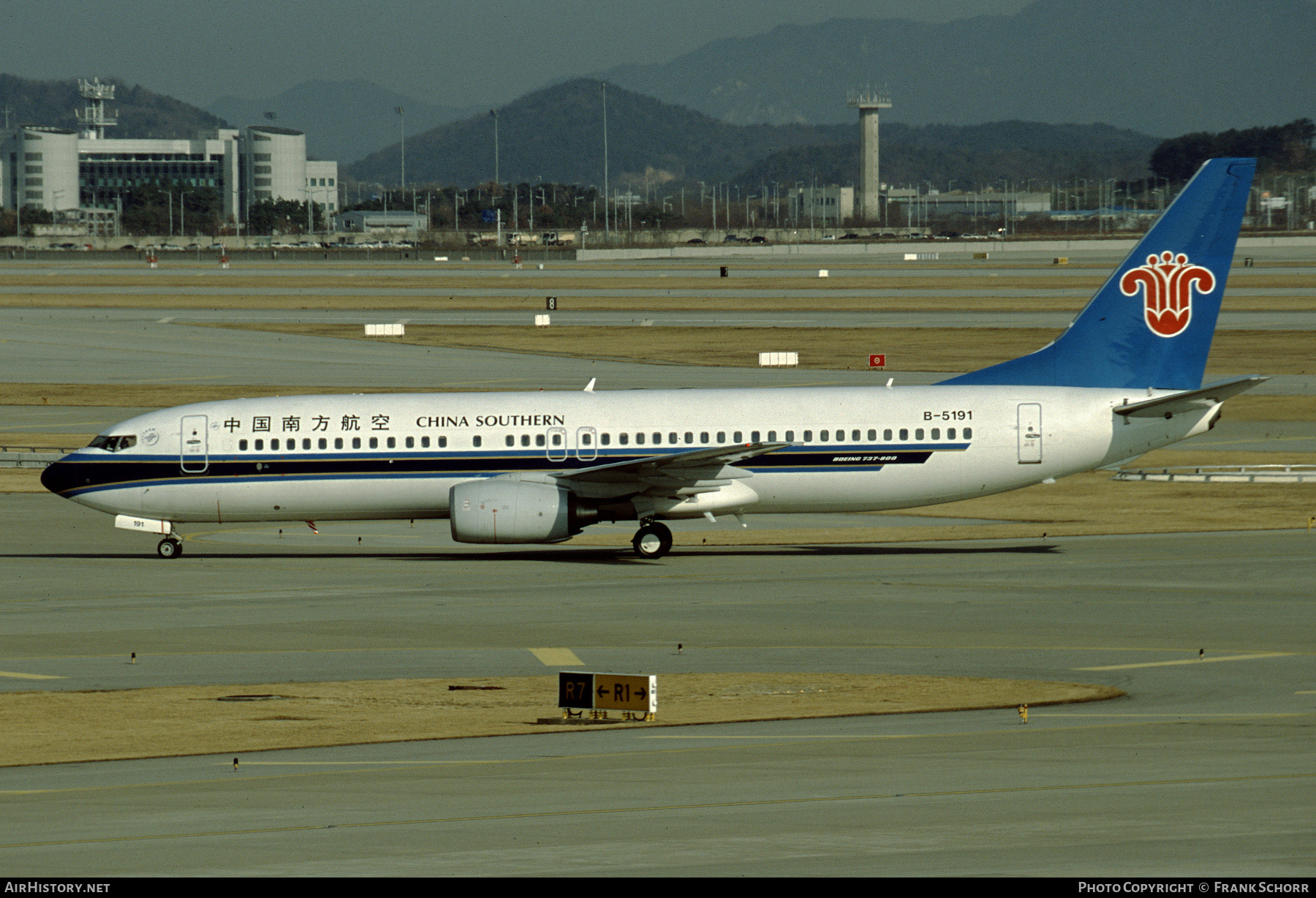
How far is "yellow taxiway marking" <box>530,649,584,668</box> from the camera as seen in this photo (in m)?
24.4

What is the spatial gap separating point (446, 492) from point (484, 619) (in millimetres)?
7641

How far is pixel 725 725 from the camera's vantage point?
1994cm

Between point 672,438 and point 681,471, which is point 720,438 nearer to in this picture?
point 672,438

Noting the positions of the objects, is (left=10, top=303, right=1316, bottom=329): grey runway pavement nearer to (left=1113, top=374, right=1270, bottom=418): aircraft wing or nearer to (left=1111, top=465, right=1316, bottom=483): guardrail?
(left=1111, top=465, right=1316, bottom=483): guardrail

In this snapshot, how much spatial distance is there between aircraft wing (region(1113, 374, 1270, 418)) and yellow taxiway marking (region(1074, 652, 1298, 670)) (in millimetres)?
10421

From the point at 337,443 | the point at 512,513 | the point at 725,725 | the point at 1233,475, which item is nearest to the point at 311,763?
the point at 725,725

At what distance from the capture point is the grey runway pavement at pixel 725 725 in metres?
13.9

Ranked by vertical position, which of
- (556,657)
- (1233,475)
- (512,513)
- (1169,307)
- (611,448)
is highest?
(1169,307)

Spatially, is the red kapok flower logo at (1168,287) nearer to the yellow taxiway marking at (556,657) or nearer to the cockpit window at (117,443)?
the yellow taxiway marking at (556,657)

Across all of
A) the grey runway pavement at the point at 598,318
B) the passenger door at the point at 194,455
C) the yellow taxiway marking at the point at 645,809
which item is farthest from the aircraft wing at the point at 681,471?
the grey runway pavement at the point at 598,318

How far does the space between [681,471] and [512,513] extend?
Answer: 3889mm

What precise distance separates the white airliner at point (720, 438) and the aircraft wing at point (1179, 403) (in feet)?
0.20

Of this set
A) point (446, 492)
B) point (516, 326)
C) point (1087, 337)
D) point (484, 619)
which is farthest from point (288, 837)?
point (516, 326)

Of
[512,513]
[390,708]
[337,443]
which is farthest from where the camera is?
[337,443]
